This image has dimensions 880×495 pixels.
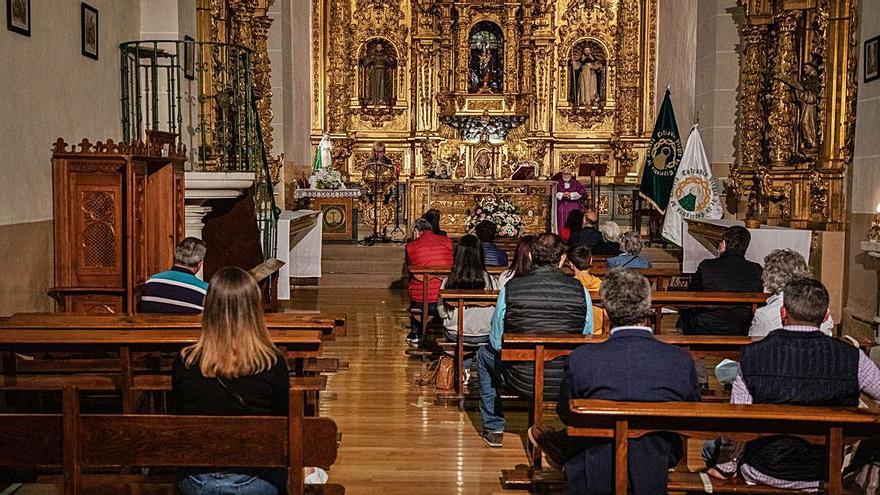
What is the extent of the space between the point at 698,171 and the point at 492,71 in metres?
5.76

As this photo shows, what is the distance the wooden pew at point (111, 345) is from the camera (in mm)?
4539

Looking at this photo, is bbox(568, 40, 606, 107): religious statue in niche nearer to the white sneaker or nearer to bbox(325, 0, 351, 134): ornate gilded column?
bbox(325, 0, 351, 134): ornate gilded column

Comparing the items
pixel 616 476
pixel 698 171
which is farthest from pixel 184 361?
pixel 698 171

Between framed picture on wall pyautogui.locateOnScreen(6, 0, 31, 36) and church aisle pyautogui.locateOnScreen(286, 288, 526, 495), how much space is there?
10.7 ft

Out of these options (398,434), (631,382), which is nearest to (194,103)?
(398,434)

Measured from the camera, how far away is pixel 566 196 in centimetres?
1550

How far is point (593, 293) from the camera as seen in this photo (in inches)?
266

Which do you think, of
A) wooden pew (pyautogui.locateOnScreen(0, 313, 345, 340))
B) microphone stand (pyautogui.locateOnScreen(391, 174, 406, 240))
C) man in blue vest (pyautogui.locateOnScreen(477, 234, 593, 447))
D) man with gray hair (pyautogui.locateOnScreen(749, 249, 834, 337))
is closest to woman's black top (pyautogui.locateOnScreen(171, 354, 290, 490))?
wooden pew (pyautogui.locateOnScreen(0, 313, 345, 340))

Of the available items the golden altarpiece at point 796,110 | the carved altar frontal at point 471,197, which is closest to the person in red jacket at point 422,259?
the golden altarpiece at point 796,110

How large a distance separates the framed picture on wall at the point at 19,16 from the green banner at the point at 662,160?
1013 centimetres

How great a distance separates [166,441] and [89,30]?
17.4 ft

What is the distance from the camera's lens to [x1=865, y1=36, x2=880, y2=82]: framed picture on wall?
920cm

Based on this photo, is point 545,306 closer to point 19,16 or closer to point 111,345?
point 111,345

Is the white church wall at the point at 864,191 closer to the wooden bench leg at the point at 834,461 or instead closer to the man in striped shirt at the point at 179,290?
the wooden bench leg at the point at 834,461
